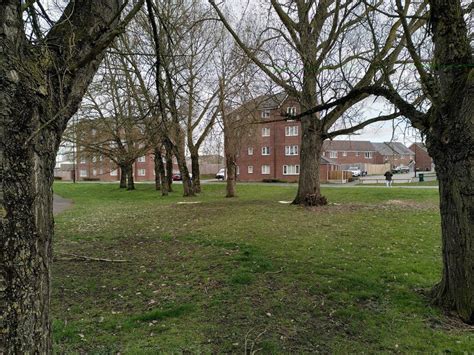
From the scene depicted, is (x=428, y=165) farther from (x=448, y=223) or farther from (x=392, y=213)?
(x=448, y=223)

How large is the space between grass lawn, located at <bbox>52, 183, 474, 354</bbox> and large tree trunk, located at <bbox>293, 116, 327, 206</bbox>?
19.9ft

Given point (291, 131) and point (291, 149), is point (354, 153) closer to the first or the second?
point (291, 149)

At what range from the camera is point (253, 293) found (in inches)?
196

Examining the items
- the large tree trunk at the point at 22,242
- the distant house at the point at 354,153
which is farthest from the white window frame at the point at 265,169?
the large tree trunk at the point at 22,242

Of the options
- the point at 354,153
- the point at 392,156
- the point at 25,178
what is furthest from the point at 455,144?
the point at 392,156

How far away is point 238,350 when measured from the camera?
347 cm

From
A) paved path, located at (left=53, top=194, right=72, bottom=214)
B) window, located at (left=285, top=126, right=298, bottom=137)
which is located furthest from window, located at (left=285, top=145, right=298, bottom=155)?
paved path, located at (left=53, top=194, right=72, bottom=214)

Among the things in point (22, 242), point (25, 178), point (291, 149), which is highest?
point (291, 149)

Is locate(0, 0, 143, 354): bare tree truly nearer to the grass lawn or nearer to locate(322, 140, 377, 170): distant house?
the grass lawn

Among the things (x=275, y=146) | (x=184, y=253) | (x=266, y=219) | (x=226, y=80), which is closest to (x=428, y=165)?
(x=275, y=146)

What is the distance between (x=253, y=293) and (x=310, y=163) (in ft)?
36.6

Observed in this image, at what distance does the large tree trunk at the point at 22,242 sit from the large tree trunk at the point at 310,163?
13.6 m

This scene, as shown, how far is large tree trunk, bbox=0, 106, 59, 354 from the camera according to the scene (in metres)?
2.08

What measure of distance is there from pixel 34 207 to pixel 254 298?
3.30 meters
